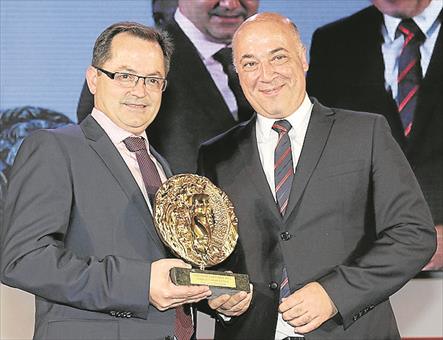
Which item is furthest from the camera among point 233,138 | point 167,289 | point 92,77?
point 233,138

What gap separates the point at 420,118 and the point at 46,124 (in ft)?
5.39

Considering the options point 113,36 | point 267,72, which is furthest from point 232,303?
point 113,36

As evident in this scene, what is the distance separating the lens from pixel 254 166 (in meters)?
2.87

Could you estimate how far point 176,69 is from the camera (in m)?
3.94

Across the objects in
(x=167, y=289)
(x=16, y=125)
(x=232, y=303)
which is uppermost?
(x=16, y=125)

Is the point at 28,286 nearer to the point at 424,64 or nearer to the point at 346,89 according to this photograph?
the point at 346,89

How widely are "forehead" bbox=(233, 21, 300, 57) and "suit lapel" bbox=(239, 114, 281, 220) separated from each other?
25 centimetres

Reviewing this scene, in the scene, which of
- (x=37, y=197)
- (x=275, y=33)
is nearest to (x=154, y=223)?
(x=37, y=197)

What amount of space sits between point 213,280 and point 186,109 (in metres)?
1.65

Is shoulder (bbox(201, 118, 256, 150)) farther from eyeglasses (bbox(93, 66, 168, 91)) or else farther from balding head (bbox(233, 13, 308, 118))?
eyeglasses (bbox(93, 66, 168, 91))

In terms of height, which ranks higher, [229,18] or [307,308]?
[229,18]

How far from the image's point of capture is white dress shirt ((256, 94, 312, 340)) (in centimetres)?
287

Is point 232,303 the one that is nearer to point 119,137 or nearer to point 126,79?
point 119,137

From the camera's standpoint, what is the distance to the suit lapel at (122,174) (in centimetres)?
254
